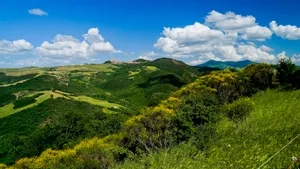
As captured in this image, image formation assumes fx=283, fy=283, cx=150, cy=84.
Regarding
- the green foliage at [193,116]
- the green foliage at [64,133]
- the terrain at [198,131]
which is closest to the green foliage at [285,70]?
the terrain at [198,131]

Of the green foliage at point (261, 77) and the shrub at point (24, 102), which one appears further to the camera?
the shrub at point (24, 102)

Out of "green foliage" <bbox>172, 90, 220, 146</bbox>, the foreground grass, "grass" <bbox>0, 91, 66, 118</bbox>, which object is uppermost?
the foreground grass

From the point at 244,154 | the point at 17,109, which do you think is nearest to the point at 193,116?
the point at 244,154

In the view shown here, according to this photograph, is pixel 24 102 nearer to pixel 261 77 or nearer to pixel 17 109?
pixel 17 109

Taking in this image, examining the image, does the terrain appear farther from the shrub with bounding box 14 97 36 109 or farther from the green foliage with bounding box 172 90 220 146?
the shrub with bounding box 14 97 36 109

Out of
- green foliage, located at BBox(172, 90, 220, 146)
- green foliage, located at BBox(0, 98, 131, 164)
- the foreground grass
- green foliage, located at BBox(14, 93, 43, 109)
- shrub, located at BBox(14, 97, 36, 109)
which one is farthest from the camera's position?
green foliage, located at BBox(14, 93, 43, 109)

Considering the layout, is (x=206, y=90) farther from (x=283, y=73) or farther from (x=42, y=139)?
(x=42, y=139)

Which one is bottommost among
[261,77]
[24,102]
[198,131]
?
[24,102]

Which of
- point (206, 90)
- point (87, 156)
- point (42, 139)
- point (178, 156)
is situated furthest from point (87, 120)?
point (178, 156)

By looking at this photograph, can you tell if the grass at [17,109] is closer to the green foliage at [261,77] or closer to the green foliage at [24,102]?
the green foliage at [24,102]

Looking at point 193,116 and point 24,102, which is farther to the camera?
point 24,102

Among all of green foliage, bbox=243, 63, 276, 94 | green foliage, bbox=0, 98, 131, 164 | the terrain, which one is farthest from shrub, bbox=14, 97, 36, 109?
green foliage, bbox=243, 63, 276, 94

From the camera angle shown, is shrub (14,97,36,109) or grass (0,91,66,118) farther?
shrub (14,97,36,109)

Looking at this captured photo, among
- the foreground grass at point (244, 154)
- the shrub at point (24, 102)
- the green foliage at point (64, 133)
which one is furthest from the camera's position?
the shrub at point (24, 102)
